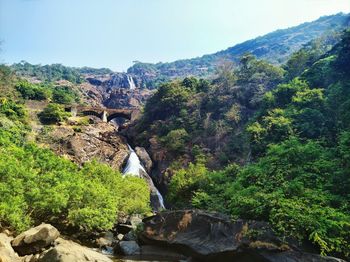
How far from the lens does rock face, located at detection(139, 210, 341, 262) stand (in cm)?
2072

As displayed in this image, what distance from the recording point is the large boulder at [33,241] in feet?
68.7

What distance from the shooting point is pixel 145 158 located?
59219 millimetres

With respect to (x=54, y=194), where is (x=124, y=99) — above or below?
above

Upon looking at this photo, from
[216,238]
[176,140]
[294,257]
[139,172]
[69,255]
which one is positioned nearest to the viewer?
[69,255]

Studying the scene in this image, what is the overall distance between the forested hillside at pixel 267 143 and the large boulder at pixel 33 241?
12.6m

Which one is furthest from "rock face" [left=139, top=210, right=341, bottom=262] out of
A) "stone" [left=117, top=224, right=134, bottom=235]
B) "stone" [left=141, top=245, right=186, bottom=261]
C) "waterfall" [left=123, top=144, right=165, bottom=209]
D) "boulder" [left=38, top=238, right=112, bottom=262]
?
"waterfall" [left=123, top=144, right=165, bottom=209]

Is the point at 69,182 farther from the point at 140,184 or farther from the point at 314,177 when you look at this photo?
the point at 314,177

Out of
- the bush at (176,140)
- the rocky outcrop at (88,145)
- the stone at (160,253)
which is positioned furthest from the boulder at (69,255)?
the bush at (176,140)

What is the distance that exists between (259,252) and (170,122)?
1784 inches

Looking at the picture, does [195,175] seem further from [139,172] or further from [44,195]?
[139,172]

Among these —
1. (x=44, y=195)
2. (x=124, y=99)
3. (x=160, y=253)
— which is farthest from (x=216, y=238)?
(x=124, y=99)

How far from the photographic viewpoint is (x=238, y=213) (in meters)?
25.4

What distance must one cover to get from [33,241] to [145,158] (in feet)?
125

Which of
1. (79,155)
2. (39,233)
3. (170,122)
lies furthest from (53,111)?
(39,233)
